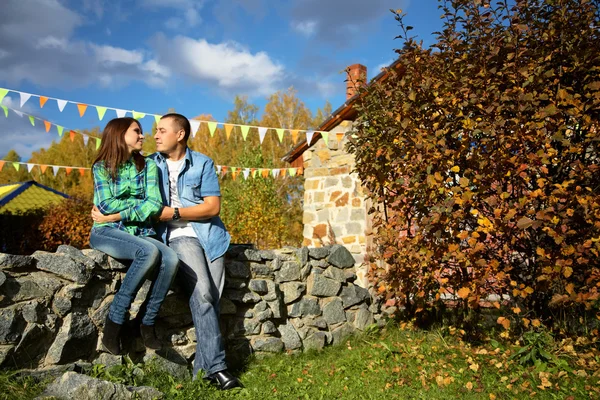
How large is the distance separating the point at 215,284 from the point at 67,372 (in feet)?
3.65

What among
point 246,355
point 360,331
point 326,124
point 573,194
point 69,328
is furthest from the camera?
point 326,124

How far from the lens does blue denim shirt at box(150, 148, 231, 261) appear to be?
11.4ft

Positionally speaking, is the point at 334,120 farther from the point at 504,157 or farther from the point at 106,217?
the point at 106,217

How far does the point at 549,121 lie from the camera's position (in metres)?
3.28

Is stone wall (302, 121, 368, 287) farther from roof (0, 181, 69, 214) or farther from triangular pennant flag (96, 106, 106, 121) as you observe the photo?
roof (0, 181, 69, 214)

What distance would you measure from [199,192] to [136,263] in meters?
0.78

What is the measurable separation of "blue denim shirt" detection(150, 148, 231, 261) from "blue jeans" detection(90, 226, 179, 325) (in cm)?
36

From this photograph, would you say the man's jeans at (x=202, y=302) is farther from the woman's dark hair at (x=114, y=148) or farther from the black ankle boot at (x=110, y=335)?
the woman's dark hair at (x=114, y=148)

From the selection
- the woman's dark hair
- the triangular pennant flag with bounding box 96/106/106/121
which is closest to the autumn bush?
the woman's dark hair

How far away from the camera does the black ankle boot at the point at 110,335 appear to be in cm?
294

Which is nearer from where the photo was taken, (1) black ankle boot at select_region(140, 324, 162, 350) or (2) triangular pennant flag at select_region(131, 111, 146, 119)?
(1) black ankle boot at select_region(140, 324, 162, 350)

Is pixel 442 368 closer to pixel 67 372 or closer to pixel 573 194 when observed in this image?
pixel 573 194

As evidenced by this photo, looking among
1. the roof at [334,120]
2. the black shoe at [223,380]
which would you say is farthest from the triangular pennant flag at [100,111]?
the black shoe at [223,380]

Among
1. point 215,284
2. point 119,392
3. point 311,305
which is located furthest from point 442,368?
point 119,392
